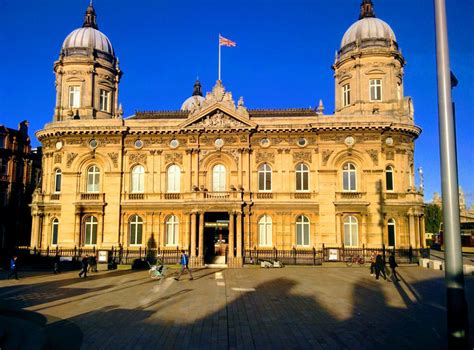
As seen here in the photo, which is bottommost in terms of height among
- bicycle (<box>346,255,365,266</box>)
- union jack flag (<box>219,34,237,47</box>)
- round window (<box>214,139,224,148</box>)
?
bicycle (<box>346,255,365,266</box>)

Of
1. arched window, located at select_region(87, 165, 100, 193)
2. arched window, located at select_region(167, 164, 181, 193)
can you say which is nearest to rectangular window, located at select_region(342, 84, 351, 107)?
arched window, located at select_region(167, 164, 181, 193)

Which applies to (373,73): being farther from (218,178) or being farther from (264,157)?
(218,178)

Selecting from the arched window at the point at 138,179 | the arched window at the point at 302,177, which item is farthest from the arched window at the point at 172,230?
the arched window at the point at 302,177

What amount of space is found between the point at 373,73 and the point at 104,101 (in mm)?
28348

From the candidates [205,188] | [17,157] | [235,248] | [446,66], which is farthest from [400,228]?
[17,157]

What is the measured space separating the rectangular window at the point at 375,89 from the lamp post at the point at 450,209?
117 feet

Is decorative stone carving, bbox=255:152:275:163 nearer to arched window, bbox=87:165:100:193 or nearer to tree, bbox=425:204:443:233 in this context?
arched window, bbox=87:165:100:193

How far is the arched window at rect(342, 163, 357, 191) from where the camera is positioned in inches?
1591

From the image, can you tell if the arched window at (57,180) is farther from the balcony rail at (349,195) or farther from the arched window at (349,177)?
the arched window at (349,177)

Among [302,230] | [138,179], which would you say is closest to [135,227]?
[138,179]

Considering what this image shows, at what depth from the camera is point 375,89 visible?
43719 millimetres

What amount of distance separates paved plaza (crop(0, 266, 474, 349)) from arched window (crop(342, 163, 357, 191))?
1179 cm

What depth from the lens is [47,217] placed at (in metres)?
42.5

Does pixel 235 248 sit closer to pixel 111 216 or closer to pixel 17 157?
pixel 111 216
